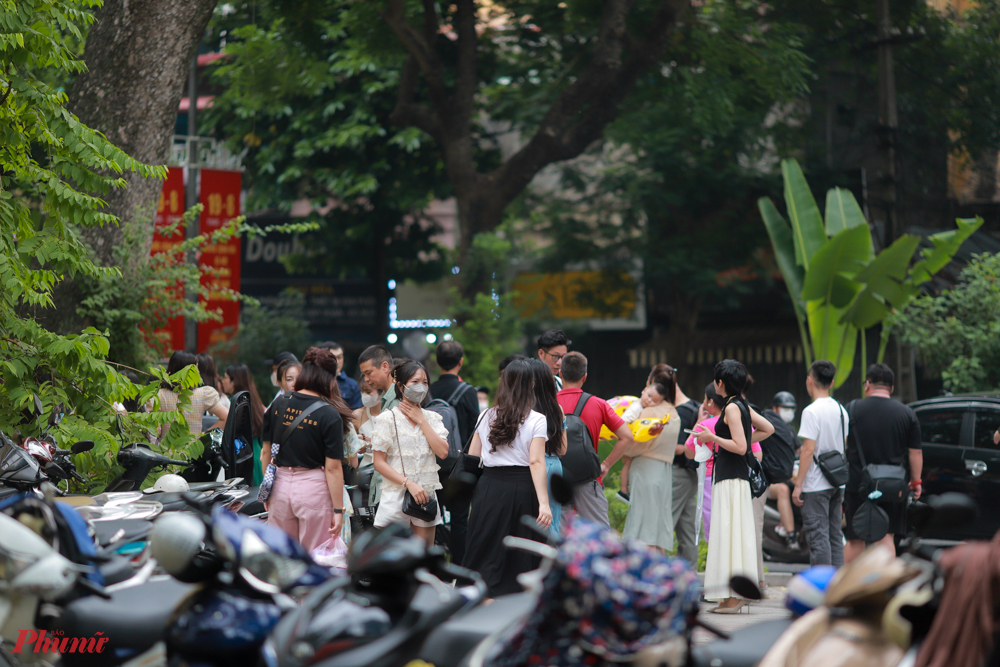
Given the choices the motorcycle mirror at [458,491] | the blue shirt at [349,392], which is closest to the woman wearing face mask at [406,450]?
the motorcycle mirror at [458,491]

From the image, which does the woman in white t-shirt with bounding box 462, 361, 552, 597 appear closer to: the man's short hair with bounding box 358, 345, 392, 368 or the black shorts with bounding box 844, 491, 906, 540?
the man's short hair with bounding box 358, 345, 392, 368

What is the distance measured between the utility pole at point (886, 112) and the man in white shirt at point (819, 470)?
30.2 ft

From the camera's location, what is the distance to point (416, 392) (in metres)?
6.14

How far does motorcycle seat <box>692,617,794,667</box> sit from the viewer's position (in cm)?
292

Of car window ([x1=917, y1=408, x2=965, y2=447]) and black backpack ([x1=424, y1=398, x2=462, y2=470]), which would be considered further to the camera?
car window ([x1=917, y1=408, x2=965, y2=447])

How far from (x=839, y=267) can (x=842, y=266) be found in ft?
0.15

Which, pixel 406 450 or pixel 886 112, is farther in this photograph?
pixel 886 112

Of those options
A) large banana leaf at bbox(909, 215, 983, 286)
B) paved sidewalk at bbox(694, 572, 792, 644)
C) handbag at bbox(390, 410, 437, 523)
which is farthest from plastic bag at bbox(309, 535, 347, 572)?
large banana leaf at bbox(909, 215, 983, 286)

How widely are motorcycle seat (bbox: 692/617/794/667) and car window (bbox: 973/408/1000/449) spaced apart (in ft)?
25.6

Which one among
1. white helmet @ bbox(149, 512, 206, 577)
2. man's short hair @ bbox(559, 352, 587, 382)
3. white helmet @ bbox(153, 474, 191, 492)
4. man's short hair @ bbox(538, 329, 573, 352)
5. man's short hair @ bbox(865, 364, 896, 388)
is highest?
man's short hair @ bbox(538, 329, 573, 352)

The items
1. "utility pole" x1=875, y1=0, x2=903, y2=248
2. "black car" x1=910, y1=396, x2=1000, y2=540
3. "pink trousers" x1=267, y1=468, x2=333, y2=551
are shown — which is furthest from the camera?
"utility pole" x1=875, y1=0, x2=903, y2=248

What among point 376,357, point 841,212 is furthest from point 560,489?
point 841,212

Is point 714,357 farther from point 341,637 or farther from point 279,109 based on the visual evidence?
point 341,637

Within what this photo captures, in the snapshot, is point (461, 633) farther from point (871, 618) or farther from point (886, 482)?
point (886, 482)
